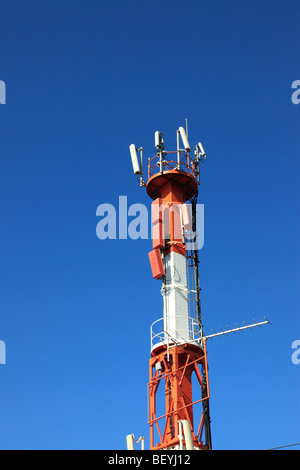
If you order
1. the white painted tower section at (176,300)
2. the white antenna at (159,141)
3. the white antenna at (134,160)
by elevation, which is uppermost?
the white antenna at (159,141)

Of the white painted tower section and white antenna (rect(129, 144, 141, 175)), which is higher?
white antenna (rect(129, 144, 141, 175))

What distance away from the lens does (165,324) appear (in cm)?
6016

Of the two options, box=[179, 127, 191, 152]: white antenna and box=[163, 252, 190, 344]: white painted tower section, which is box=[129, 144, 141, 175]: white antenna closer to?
box=[179, 127, 191, 152]: white antenna

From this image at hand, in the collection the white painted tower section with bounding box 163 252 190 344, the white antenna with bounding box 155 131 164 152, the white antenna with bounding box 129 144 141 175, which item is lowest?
the white painted tower section with bounding box 163 252 190 344

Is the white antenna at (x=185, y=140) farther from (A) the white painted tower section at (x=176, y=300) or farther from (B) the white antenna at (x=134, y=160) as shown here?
(A) the white painted tower section at (x=176, y=300)

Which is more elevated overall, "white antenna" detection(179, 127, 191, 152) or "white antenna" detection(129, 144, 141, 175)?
"white antenna" detection(179, 127, 191, 152)

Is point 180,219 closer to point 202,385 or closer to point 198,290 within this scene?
point 198,290

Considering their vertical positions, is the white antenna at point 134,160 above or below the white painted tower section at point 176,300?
above

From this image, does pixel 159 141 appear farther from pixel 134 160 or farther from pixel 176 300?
pixel 176 300

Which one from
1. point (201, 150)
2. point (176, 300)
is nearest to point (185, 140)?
point (201, 150)

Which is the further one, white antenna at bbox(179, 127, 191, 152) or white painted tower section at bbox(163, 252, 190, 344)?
white antenna at bbox(179, 127, 191, 152)

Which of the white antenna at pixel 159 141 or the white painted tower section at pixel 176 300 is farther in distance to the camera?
the white antenna at pixel 159 141

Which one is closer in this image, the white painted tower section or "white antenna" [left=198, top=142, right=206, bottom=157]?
the white painted tower section
